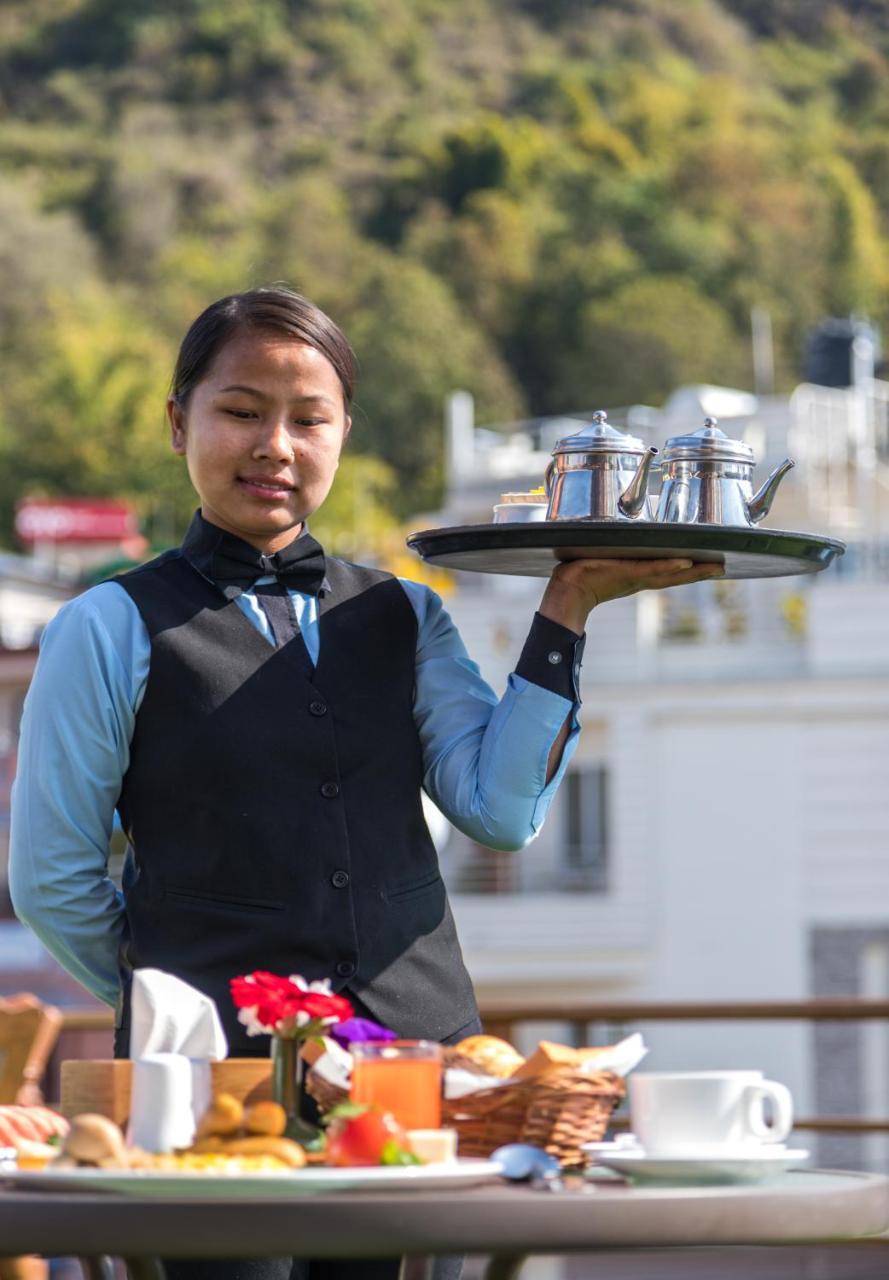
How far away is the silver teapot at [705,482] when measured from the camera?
173cm

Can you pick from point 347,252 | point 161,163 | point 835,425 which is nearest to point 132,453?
point 347,252

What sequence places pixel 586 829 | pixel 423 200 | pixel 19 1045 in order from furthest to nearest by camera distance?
pixel 423 200, pixel 586 829, pixel 19 1045

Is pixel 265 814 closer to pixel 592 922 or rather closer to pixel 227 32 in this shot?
pixel 592 922

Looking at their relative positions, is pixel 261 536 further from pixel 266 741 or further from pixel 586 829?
pixel 586 829

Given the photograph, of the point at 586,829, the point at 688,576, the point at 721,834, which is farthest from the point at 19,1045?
the point at 586,829

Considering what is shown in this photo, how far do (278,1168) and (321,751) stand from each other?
511 mm

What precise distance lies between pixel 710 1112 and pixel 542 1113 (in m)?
0.10

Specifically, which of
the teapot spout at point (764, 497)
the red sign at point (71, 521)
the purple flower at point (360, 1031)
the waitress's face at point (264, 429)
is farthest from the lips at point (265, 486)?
the red sign at point (71, 521)

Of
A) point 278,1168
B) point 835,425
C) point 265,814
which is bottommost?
point 278,1168

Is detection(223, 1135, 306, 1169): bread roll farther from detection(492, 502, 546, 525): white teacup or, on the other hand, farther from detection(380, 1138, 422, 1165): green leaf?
detection(492, 502, 546, 525): white teacup

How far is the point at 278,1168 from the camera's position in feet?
4.24

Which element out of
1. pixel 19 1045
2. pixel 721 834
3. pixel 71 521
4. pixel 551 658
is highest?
pixel 71 521

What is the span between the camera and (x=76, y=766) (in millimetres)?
1744

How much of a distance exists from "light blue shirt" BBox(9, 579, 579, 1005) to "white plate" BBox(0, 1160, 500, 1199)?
1.61ft
